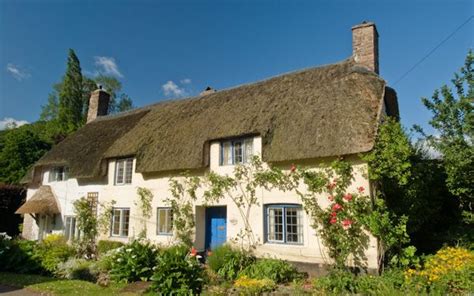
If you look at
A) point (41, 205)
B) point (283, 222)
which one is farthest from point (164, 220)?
point (41, 205)

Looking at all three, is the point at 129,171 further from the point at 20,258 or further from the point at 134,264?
the point at 134,264

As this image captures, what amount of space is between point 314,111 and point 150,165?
7.38 meters

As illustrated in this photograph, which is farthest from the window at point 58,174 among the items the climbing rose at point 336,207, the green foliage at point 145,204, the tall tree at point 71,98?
the tall tree at point 71,98

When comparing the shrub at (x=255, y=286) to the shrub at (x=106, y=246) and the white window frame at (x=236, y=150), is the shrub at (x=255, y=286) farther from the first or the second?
the shrub at (x=106, y=246)

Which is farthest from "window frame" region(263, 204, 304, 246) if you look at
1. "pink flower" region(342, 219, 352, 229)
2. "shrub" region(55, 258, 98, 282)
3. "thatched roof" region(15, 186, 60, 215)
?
"thatched roof" region(15, 186, 60, 215)

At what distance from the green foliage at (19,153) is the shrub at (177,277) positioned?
1163 inches

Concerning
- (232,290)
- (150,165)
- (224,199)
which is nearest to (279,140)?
(224,199)

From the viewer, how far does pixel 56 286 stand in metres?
9.18

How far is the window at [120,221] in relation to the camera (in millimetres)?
15211

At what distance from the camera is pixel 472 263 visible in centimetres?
797

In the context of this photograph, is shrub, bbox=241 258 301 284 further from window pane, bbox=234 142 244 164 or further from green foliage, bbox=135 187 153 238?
green foliage, bbox=135 187 153 238

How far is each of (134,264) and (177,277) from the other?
2.26 metres

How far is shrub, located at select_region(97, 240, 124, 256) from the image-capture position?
14222 mm

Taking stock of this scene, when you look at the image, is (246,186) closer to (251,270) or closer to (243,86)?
(251,270)
